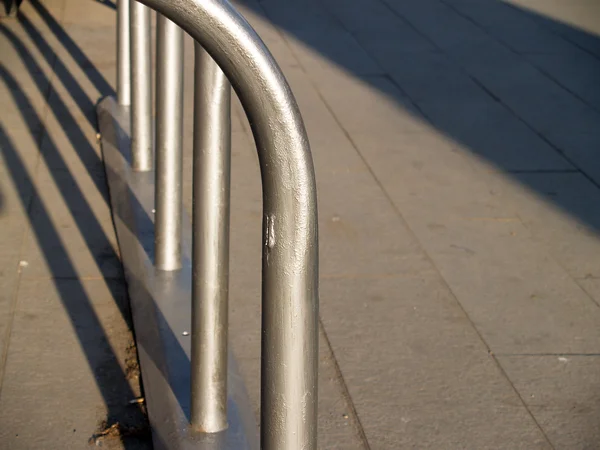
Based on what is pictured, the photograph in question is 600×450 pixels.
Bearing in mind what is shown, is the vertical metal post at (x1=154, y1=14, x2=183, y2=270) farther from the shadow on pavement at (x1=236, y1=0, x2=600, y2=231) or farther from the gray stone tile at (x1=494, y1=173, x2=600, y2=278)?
the shadow on pavement at (x1=236, y1=0, x2=600, y2=231)

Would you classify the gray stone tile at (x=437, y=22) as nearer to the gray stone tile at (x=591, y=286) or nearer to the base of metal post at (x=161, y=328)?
the base of metal post at (x=161, y=328)

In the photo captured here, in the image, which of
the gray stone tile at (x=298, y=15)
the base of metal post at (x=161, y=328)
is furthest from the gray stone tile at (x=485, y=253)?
the gray stone tile at (x=298, y=15)

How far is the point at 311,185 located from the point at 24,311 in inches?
83.3

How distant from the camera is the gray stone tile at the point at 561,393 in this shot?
2939 millimetres

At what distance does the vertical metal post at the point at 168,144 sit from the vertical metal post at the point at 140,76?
838mm

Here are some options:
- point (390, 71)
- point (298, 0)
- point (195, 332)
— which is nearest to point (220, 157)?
point (195, 332)

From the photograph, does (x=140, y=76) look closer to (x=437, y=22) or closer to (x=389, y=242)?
(x=389, y=242)

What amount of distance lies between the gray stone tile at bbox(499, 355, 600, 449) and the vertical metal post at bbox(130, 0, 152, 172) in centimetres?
195

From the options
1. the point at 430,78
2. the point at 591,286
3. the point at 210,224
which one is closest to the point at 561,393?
the point at 591,286

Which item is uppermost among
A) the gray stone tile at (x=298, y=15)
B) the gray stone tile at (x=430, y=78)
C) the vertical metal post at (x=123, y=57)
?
the vertical metal post at (x=123, y=57)

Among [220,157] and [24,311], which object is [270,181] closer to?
[220,157]

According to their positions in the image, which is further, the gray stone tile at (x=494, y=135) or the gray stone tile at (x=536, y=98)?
the gray stone tile at (x=536, y=98)

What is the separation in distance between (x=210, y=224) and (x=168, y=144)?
1.05 m

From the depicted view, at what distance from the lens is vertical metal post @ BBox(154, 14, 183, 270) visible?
354 cm
